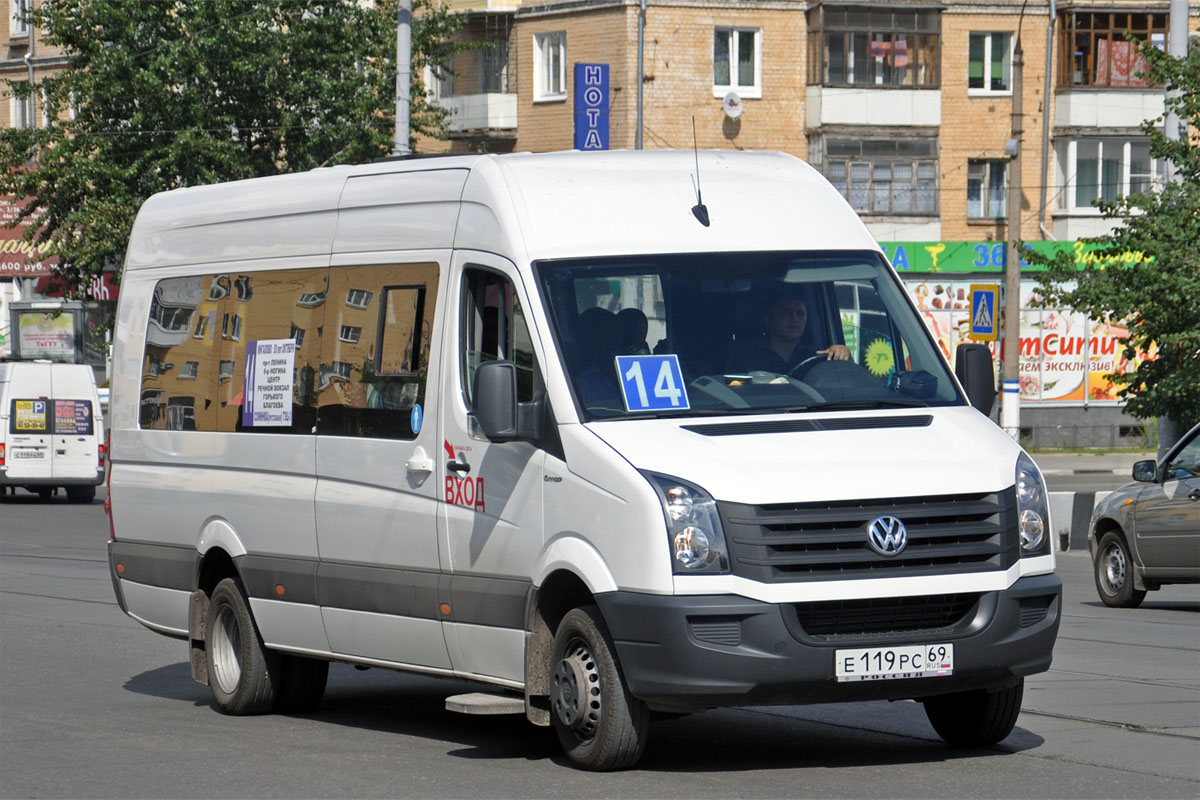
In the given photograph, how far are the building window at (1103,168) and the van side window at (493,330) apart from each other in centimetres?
4244

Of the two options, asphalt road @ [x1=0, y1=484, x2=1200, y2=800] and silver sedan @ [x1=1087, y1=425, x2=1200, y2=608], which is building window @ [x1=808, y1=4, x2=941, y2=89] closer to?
silver sedan @ [x1=1087, y1=425, x2=1200, y2=608]

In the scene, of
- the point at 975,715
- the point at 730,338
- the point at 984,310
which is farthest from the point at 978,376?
the point at 984,310

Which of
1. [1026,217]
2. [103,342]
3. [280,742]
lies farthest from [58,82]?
[280,742]

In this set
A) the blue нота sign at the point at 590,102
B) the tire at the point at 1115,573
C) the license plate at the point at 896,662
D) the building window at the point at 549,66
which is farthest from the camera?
the building window at the point at 549,66

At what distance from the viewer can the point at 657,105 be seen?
4684 centimetres

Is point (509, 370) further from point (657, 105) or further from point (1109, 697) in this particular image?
point (657, 105)

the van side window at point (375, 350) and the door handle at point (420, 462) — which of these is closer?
the door handle at point (420, 462)

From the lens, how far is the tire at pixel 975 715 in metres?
8.36

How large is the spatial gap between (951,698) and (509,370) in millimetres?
2333

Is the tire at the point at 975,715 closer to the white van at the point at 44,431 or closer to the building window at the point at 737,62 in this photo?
the white van at the point at 44,431

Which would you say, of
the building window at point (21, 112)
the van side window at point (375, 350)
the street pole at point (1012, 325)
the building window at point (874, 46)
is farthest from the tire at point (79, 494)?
the van side window at point (375, 350)

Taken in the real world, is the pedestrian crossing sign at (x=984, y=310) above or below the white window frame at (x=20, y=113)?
below

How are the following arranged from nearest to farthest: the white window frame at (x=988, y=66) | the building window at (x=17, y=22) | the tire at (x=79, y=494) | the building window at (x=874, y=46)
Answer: the tire at (x=79, y=494), the building window at (x=874, y=46), the white window frame at (x=988, y=66), the building window at (x=17, y=22)

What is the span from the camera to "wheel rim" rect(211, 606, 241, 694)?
10.5 meters
